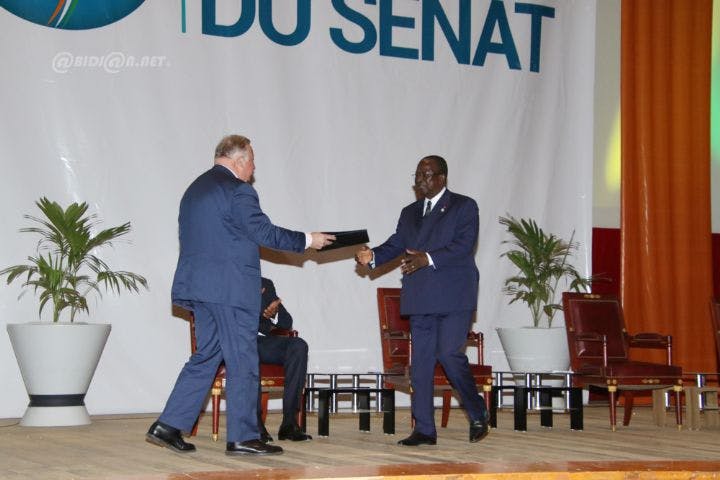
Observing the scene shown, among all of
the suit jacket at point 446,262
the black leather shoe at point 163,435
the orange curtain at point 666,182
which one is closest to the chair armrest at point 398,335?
the suit jacket at point 446,262

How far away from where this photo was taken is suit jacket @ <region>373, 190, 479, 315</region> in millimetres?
5055

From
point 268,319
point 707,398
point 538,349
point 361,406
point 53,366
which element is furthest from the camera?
point 538,349

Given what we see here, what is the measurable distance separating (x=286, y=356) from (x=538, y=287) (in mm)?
2580

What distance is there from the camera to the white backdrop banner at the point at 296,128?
21.5ft

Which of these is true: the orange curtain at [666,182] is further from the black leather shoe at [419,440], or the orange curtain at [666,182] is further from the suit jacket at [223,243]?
the suit jacket at [223,243]

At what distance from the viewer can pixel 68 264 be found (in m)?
6.25

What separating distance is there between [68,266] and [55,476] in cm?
262

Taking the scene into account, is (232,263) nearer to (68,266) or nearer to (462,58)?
(68,266)

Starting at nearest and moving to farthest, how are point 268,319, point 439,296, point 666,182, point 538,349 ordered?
point 439,296 → point 268,319 → point 538,349 → point 666,182

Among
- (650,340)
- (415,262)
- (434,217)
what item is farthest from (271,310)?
(650,340)

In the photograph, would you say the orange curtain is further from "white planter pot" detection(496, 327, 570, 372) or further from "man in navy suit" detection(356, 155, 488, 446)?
"man in navy suit" detection(356, 155, 488, 446)

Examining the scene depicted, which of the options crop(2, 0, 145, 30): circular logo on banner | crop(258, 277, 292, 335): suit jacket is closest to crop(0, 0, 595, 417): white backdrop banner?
crop(2, 0, 145, 30): circular logo on banner

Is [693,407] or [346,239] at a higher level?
[346,239]

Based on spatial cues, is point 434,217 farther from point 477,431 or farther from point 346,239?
point 477,431
